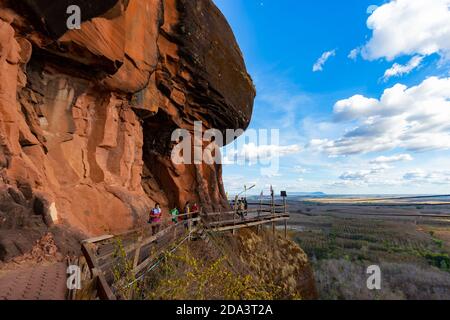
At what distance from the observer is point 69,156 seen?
1120cm

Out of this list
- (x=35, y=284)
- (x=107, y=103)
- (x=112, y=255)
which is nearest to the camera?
(x=35, y=284)

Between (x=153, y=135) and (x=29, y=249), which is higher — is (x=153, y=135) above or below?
above

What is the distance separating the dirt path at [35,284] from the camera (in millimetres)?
4516

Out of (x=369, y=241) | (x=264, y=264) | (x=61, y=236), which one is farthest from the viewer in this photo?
(x=369, y=241)

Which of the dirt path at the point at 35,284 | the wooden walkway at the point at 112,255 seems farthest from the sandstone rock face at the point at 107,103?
the wooden walkway at the point at 112,255

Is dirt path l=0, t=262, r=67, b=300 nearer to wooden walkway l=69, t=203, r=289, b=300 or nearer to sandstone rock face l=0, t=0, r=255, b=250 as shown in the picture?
wooden walkway l=69, t=203, r=289, b=300

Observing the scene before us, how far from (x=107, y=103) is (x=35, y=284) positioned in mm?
9926

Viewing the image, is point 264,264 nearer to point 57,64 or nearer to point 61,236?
point 61,236

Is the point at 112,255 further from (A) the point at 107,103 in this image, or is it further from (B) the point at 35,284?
(A) the point at 107,103

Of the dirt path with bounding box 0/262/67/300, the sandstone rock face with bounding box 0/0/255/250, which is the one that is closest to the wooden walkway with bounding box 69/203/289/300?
the dirt path with bounding box 0/262/67/300

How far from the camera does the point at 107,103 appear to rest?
13164 mm

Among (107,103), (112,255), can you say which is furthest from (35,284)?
(107,103)
